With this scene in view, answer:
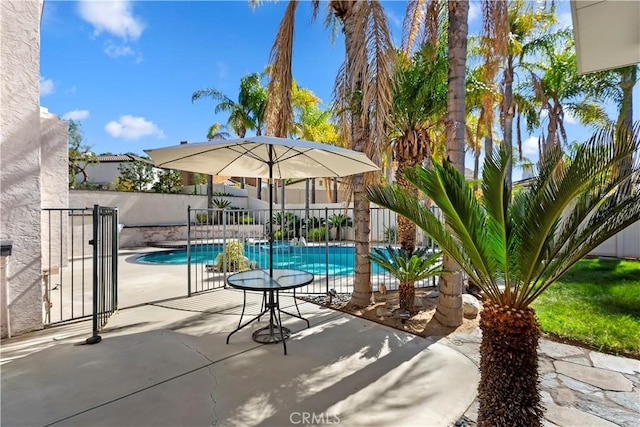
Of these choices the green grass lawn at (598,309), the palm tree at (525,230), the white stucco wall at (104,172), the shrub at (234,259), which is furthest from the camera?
the white stucco wall at (104,172)

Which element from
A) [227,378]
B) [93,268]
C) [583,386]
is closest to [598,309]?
[583,386]

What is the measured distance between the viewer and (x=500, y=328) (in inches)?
93.3

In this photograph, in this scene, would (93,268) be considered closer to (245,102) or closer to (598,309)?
(598,309)

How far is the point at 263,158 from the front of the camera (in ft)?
17.7

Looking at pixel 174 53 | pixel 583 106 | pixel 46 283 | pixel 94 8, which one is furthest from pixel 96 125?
pixel 583 106

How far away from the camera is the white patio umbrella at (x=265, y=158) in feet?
13.5

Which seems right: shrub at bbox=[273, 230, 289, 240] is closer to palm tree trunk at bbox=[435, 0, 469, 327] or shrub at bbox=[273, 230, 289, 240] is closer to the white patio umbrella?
the white patio umbrella

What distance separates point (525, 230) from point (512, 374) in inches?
44.8

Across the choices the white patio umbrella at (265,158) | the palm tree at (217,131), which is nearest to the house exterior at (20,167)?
the white patio umbrella at (265,158)

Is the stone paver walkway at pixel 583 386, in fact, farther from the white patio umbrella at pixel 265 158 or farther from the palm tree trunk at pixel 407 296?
the white patio umbrella at pixel 265 158

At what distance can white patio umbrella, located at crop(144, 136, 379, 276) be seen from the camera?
4.10 meters

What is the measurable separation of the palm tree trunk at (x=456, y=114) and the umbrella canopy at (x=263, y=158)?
1405 millimetres

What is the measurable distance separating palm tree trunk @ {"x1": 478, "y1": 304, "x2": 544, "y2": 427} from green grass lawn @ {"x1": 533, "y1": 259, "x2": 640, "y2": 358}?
2.97 metres

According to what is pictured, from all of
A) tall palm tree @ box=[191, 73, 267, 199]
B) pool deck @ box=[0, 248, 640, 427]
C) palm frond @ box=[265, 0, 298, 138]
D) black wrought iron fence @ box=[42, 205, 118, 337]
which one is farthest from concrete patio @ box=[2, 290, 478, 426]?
tall palm tree @ box=[191, 73, 267, 199]
